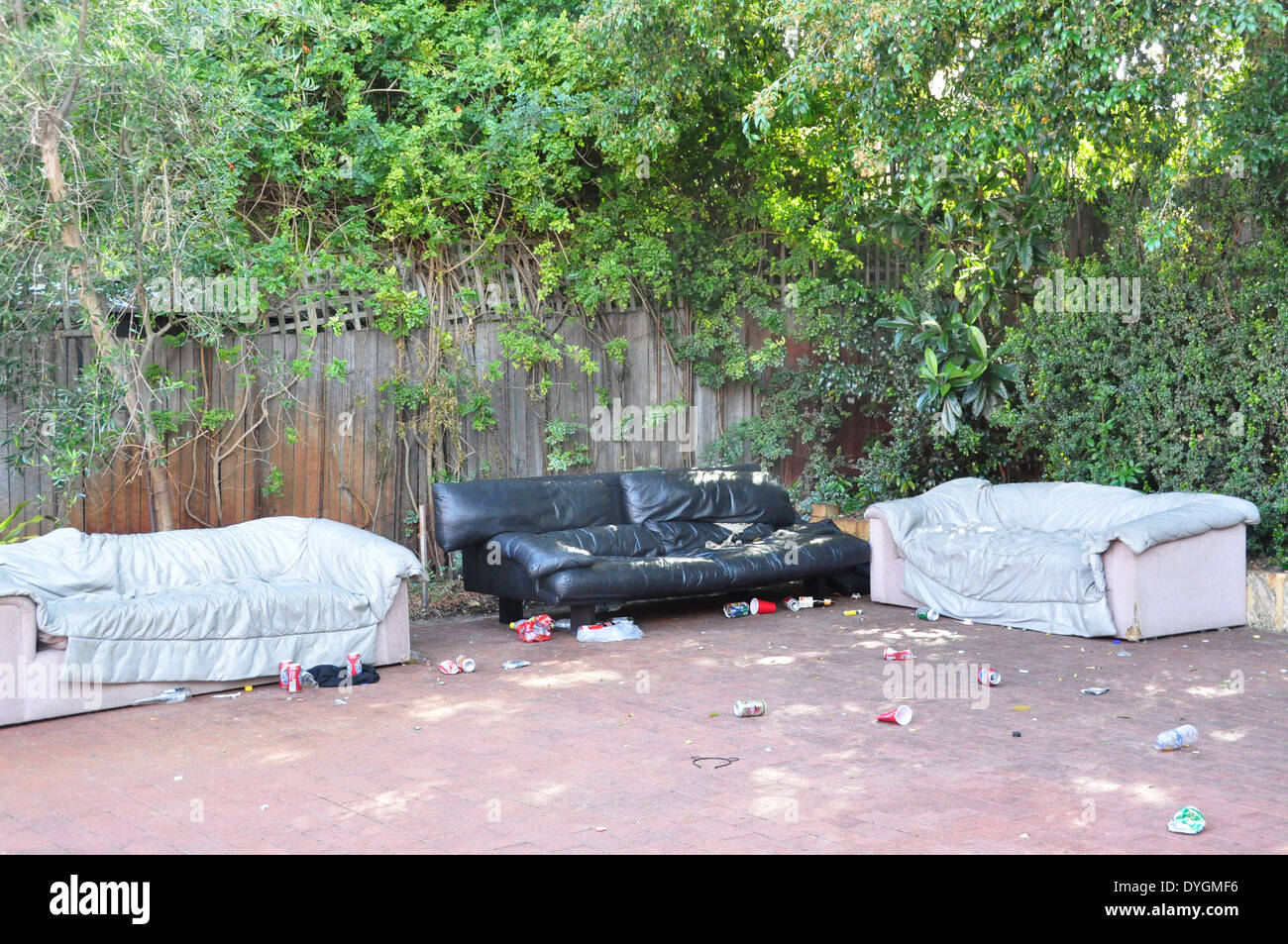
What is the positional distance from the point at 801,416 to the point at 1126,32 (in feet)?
16.0

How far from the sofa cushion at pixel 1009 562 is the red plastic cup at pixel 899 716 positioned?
240 centimetres

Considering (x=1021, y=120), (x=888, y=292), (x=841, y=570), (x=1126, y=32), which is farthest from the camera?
(x=888, y=292)

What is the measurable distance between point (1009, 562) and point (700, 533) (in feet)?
7.24

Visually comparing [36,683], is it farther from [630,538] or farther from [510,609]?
[630,538]

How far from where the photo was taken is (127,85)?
6.48 meters

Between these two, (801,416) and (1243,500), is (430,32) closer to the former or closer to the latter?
(801,416)

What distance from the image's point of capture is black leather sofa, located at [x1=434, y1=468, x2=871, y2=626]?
24.9ft

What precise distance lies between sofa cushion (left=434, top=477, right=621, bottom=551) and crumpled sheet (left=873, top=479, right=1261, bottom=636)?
6.63ft

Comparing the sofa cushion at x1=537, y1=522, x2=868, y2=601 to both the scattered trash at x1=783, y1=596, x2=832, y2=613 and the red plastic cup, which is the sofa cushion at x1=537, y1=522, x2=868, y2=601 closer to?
the scattered trash at x1=783, y1=596, x2=832, y2=613

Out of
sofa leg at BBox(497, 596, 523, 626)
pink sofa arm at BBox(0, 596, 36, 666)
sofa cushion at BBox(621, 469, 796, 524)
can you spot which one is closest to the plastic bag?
sofa leg at BBox(497, 596, 523, 626)

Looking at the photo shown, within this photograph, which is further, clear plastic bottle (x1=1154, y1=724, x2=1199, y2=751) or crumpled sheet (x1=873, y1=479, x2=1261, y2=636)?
crumpled sheet (x1=873, y1=479, x2=1261, y2=636)

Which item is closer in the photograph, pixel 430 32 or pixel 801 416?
pixel 430 32
